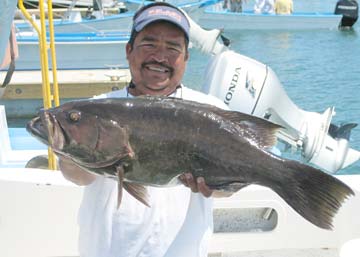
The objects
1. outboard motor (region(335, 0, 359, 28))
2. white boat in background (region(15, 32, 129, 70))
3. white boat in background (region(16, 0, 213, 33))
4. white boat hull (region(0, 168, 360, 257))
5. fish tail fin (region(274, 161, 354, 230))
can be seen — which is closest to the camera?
fish tail fin (region(274, 161, 354, 230))

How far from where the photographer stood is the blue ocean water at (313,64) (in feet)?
38.3

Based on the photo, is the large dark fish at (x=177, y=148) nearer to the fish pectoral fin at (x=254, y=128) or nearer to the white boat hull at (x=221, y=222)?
the fish pectoral fin at (x=254, y=128)

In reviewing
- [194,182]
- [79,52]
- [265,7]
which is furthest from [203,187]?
[265,7]

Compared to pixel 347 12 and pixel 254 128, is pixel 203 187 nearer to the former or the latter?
pixel 254 128

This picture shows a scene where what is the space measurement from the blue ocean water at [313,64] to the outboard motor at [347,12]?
383 millimetres

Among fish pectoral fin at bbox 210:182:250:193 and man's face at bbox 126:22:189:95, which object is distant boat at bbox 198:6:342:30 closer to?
man's face at bbox 126:22:189:95

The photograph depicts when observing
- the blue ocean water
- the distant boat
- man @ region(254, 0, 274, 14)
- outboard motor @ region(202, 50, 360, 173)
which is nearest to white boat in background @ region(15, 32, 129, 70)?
the blue ocean water

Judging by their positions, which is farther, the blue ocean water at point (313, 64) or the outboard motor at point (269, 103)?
the blue ocean water at point (313, 64)

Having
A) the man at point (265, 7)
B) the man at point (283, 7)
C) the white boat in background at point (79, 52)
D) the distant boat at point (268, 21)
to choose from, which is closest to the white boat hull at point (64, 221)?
the white boat in background at point (79, 52)

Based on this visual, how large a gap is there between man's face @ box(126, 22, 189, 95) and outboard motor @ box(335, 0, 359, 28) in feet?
71.9

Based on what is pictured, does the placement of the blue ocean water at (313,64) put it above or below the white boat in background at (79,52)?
below

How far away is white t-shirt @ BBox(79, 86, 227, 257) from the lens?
2.03 metres

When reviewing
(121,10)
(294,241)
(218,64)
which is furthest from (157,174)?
(121,10)

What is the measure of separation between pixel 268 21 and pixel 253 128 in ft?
68.9
